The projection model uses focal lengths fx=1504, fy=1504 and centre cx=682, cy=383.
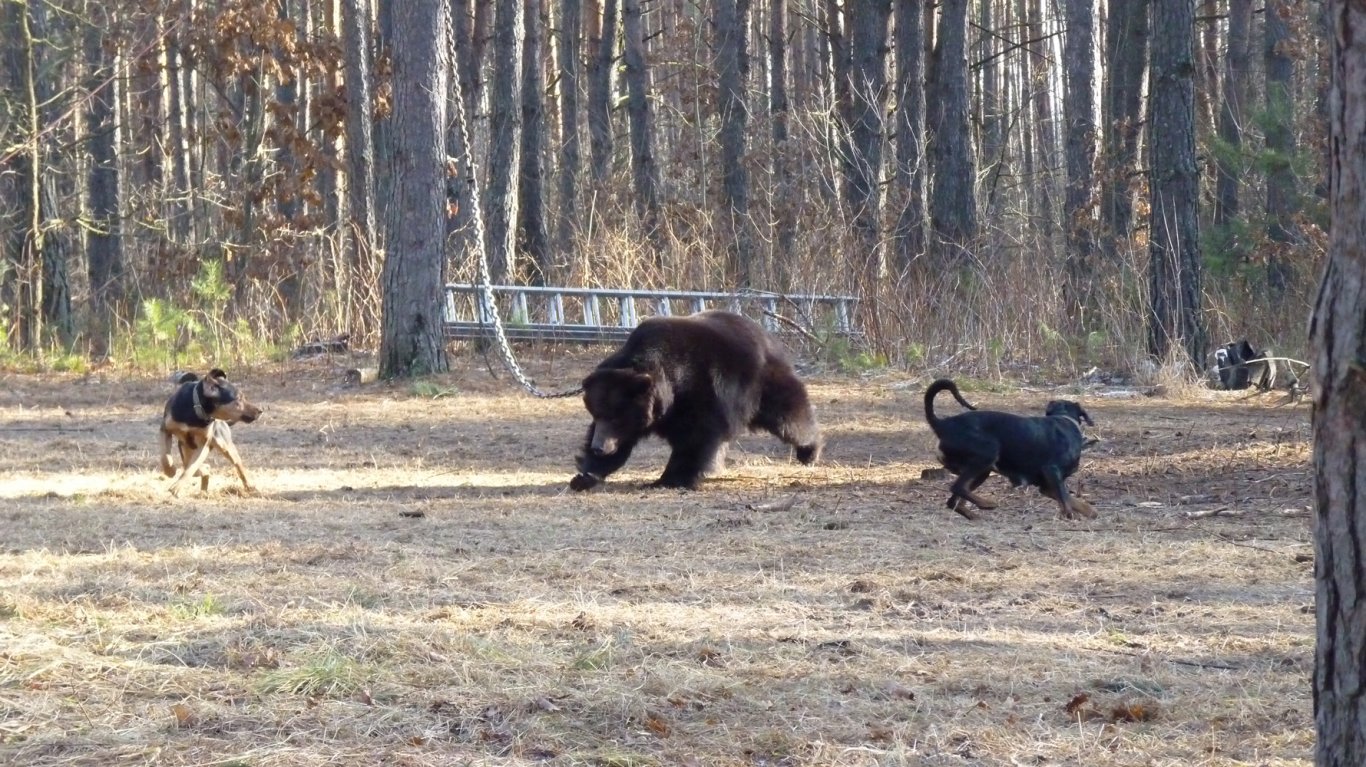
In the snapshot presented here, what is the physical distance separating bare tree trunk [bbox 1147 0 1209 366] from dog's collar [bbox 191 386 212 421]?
1026 cm

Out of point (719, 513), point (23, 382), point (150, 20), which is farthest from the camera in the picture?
point (150, 20)

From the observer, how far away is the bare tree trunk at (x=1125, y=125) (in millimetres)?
24188

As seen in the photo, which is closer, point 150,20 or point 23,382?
point 23,382

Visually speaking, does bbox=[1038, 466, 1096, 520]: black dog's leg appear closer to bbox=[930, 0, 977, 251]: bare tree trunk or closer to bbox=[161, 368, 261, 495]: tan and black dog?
bbox=[161, 368, 261, 495]: tan and black dog

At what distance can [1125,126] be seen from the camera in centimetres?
2483

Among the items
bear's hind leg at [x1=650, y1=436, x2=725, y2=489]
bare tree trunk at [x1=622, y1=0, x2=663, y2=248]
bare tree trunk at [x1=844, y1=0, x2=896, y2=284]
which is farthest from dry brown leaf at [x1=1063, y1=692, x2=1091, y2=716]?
bare tree trunk at [x1=622, y1=0, x2=663, y2=248]

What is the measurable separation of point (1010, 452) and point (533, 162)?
20815 millimetres

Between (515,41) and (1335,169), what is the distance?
75.5 ft

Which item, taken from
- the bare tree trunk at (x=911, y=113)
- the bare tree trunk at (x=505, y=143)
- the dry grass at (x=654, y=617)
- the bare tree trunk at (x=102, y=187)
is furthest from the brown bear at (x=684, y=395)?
the bare tree trunk at (x=102, y=187)

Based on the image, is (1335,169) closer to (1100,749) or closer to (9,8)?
(1100,749)

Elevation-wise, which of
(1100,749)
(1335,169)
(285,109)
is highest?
(285,109)

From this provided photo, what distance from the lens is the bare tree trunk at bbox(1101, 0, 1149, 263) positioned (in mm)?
24188

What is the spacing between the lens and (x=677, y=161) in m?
38.8

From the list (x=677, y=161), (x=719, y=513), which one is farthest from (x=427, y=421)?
(x=677, y=161)
